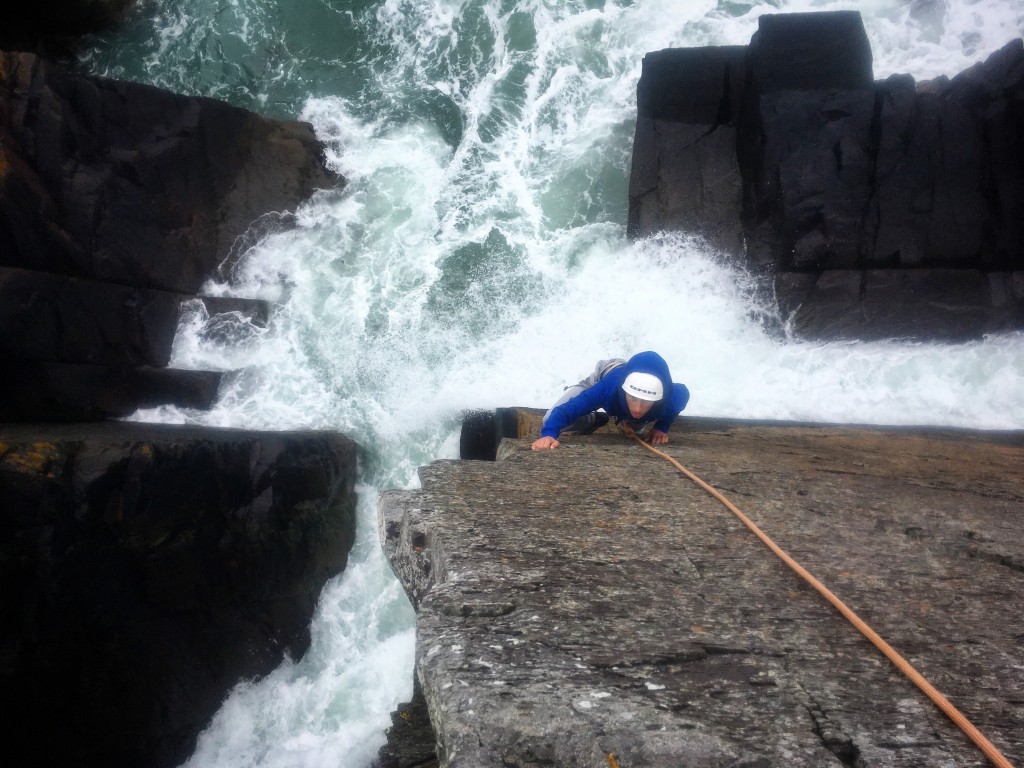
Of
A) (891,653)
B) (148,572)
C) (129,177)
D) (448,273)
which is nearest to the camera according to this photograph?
(891,653)

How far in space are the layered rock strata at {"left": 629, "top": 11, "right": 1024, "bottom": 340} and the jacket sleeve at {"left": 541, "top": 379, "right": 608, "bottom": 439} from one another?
5.19 m

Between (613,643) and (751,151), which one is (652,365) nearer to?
(613,643)

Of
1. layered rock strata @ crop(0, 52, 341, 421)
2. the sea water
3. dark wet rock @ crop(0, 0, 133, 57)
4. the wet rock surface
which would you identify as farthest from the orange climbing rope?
dark wet rock @ crop(0, 0, 133, 57)

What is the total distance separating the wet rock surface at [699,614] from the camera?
2146 millimetres

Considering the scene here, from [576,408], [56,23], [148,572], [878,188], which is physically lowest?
[148,572]

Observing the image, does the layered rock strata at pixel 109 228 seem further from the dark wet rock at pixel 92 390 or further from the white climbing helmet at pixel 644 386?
the white climbing helmet at pixel 644 386

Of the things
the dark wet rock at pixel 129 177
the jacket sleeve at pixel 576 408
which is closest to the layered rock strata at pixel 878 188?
the jacket sleeve at pixel 576 408

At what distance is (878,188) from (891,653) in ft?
27.1

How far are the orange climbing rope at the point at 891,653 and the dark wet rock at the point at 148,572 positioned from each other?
6162mm

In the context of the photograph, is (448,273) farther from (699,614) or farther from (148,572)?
(699,614)

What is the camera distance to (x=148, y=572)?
7.60 meters

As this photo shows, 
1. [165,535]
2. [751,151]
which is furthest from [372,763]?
[751,151]

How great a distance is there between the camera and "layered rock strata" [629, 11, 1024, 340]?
8805 mm

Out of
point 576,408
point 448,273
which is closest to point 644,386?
point 576,408
